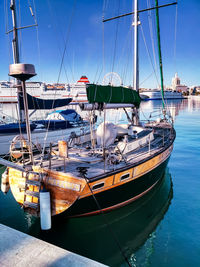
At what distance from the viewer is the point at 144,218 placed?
7.54m

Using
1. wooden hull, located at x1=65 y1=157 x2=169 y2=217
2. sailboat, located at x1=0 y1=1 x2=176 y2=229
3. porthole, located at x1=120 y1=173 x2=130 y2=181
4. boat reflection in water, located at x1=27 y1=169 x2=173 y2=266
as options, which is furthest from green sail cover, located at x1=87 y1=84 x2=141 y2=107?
boat reflection in water, located at x1=27 y1=169 x2=173 y2=266

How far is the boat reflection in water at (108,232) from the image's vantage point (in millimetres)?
5789

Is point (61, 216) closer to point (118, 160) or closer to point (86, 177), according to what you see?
point (86, 177)

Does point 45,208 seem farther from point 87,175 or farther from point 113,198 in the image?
point 113,198

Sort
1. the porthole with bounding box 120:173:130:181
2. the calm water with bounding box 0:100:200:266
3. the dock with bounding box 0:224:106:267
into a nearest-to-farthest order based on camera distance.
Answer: the dock with bounding box 0:224:106:267
the calm water with bounding box 0:100:200:266
the porthole with bounding box 120:173:130:181

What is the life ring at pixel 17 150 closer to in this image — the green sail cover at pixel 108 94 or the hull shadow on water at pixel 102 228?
the hull shadow on water at pixel 102 228

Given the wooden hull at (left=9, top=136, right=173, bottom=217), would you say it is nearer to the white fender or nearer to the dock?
the white fender

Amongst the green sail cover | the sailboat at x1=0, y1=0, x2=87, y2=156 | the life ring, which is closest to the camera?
the green sail cover

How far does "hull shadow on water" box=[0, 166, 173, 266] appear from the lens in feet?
19.2

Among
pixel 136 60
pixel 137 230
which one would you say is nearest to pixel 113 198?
pixel 137 230

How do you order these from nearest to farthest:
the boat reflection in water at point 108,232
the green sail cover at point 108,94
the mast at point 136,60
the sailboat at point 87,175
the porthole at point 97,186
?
the boat reflection in water at point 108,232
the sailboat at point 87,175
the porthole at point 97,186
the green sail cover at point 108,94
the mast at point 136,60

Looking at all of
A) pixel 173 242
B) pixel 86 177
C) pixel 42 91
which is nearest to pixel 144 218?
pixel 173 242

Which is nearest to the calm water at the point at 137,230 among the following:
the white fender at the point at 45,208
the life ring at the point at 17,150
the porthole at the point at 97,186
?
the white fender at the point at 45,208

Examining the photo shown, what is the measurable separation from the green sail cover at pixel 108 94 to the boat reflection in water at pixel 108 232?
4.28m
